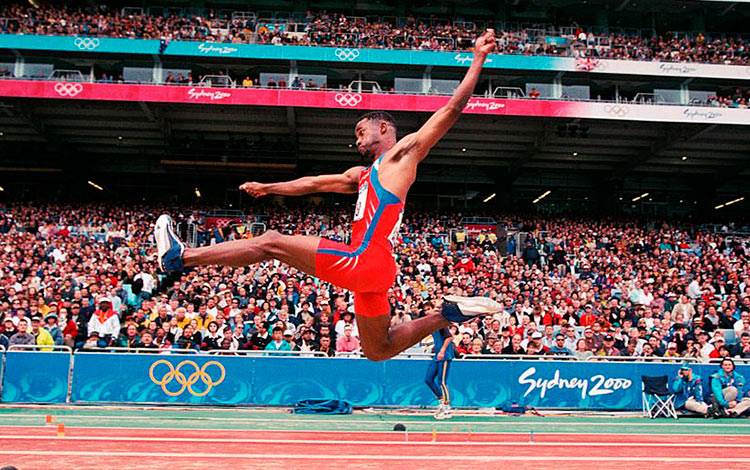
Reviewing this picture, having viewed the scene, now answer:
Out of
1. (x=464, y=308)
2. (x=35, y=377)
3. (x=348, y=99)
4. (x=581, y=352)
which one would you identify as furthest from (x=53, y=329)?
(x=348, y=99)

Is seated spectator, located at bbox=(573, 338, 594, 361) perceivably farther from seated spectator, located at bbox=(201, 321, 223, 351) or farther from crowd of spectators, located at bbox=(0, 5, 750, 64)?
crowd of spectators, located at bbox=(0, 5, 750, 64)

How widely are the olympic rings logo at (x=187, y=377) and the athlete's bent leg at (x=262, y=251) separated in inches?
385

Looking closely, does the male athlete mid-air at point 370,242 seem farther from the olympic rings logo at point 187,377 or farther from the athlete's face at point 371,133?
the olympic rings logo at point 187,377

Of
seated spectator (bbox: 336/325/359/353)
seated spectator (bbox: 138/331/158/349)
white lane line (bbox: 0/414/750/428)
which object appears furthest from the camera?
seated spectator (bbox: 336/325/359/353)

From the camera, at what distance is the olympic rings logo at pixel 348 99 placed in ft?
98.5

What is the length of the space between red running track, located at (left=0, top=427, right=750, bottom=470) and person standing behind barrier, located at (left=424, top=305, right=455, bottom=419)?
2971 mm

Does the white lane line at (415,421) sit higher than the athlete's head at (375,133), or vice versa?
the athlete's head at (375,133)

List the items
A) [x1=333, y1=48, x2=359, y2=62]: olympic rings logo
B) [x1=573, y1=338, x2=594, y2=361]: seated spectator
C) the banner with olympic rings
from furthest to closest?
[x1=333, y1=48, x2=359, y2=62]: olympic rings logo, the banner with olympic rings, [x1=573, y1=338, x2=594, y2=361]: seated spectator

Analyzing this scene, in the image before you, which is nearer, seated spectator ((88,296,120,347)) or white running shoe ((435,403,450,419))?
white running shoe ((435,403,450,419))

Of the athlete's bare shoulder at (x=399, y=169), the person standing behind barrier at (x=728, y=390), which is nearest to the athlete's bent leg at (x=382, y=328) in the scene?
the athlete's bare shoulder at (x=399, y=169)

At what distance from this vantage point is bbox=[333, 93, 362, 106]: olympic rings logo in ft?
98.5

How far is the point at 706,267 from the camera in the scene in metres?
24.3

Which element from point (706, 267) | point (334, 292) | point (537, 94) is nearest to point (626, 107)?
point (537, 94)

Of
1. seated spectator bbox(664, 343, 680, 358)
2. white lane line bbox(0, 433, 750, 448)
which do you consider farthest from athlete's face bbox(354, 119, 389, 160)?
seated spectator bbox(664, 343, 680, 358)
